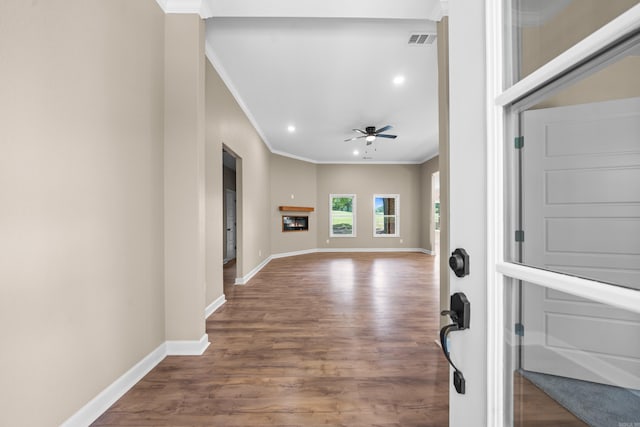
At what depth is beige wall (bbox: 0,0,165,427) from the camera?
3.98ft

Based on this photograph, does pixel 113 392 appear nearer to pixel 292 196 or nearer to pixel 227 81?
pixel 227 81

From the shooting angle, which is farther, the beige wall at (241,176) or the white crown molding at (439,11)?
the beige wall at (241,176)

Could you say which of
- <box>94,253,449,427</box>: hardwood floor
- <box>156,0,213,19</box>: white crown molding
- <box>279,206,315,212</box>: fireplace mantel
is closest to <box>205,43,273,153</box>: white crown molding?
<box>156,0,213,19</box>: white crown molding

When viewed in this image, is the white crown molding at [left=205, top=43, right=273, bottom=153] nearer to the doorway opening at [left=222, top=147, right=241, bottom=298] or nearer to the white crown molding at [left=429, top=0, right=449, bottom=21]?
the doorway opening at [left=222, top=147, right=241, bottom=298]

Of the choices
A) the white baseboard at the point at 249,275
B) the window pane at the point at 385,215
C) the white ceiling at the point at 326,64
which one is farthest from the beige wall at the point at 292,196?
the window pane at the point at 385,215

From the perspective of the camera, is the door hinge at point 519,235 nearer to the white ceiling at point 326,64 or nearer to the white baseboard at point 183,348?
the white baseboard at point 183,348

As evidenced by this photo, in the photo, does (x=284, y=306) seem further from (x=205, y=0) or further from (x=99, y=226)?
(x=205, y=0)

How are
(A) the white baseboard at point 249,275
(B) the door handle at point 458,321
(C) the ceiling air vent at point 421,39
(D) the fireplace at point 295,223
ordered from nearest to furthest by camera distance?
1. (B) the door handle at point 458,321
2. (C) the ceiling air vent at point 421,39
3. (A) the white baseboard at point 249,275
4. (D) the fireplace at point 295,223

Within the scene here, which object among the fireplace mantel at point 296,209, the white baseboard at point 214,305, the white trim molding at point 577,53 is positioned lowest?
the white baseboard at point 214,305

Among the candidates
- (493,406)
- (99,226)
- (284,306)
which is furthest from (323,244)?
(493,406)

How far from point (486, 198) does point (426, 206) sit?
900cm

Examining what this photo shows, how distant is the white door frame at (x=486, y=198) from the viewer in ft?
1.79

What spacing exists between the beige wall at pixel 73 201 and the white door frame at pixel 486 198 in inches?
69.7

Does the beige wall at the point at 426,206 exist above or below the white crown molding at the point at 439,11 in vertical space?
below
